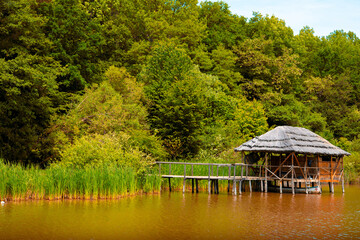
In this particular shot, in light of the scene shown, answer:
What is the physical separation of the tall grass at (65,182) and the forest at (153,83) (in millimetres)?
1841

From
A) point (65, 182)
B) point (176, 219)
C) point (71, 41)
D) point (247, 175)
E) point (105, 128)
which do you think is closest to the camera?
point (176, 219)

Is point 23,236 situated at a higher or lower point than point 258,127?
lower

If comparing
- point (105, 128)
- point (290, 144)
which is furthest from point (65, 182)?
point (290, 144)

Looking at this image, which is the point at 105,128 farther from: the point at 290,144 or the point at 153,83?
the point at 290,144

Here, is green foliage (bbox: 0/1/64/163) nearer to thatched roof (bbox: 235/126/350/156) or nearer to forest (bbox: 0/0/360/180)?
forest (bbox: 0/0/360/180)

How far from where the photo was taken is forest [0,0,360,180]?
95.0ft

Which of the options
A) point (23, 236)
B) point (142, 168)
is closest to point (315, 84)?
point (142, 168)

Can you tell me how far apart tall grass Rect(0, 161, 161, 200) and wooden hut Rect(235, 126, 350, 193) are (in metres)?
10.2

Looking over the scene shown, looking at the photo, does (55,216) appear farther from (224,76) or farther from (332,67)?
(332,67)

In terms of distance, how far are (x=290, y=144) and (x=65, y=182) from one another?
14.9 metres

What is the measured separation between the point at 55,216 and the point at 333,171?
21.9m

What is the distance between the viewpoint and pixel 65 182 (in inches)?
833

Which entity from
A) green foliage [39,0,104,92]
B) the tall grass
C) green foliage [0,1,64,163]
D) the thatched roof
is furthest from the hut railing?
green foliage [39,0,104,92]

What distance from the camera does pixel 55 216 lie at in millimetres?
16750
